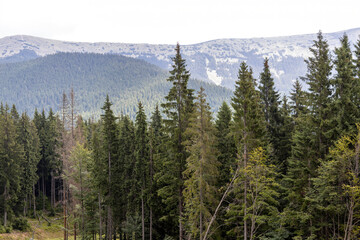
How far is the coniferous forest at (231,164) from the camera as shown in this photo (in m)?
22.5

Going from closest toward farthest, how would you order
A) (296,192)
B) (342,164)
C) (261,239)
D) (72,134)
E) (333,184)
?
(342,164), (333,184), (261,239), (296,192), (72,134)

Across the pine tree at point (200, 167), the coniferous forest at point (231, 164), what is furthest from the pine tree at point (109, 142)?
the pine tree at point (200, 167)

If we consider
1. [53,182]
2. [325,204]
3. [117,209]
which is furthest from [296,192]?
[53,182]

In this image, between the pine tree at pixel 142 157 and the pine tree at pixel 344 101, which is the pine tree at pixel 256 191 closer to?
the pine tree at pixel 344 101

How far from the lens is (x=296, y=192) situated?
88.2 ft

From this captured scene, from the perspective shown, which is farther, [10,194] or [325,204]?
[10,194]

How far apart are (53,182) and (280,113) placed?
52.9 metres

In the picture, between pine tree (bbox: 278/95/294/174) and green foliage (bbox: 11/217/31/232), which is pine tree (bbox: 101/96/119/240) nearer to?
Answer: pine tree (bbox: 278/95/294/174)

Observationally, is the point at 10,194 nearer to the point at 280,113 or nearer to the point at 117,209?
the point at 117,209

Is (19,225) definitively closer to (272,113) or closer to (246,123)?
(272,113)

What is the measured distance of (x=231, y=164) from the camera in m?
30.9

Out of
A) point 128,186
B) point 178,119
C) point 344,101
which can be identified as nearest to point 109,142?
point 128,186

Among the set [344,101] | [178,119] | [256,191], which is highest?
[344,101]

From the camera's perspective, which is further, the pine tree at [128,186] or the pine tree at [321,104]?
the pine tree at [128,186]
